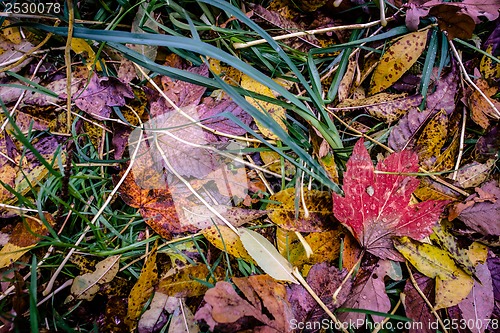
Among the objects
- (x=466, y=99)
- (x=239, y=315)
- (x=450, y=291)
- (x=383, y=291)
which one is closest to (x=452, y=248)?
(x=450, y=291)

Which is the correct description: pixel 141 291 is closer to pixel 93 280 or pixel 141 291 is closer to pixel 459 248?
pixel 93 280

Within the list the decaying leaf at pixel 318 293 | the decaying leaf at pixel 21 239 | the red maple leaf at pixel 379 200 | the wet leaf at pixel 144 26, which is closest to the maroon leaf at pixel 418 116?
the red maple leaf at pixel 379 200

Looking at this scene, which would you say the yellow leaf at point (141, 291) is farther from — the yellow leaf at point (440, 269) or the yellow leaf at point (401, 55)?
the yellow leaf at point (401, 55)

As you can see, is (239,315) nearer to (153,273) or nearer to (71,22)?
(153,273)

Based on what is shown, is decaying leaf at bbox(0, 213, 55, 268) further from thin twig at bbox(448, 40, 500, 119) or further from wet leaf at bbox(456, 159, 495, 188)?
thin twig at bbox(448, 40, 500, 119)

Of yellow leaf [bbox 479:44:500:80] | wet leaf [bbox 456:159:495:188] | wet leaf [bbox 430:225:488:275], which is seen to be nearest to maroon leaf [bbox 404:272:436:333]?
wet leaf [bbox 430:225:488:275]

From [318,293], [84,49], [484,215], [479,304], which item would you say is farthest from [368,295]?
[84,49]
